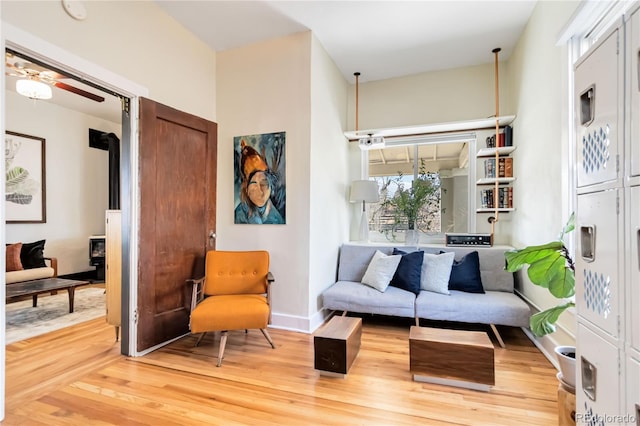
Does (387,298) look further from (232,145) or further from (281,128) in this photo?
(232,145)

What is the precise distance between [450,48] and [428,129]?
91 cm

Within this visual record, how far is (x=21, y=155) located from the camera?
15.3 feet

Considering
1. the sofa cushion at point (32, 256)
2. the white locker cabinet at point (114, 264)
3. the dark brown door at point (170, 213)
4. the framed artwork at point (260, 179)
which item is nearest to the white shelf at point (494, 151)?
the framed artwork at point (260, 179)

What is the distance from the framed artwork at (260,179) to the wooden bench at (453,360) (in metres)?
1.73

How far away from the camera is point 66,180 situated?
17.2 ft

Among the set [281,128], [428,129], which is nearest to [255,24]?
[281,128]

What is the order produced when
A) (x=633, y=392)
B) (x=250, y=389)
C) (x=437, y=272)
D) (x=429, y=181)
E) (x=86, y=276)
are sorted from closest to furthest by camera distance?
(x=633, y=392), (x=250, y=389), (x=437, y=272), (x=429, y=181), (x=86, y=276)

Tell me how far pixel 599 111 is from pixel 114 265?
3.43 m

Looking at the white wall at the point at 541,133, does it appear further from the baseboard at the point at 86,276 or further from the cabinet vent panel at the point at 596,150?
the baseboard at the point at 86,276

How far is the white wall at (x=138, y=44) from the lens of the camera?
198cm

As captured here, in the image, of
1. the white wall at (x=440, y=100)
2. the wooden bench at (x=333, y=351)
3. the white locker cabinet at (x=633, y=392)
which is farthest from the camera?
the white wall at (x=440, y=100)

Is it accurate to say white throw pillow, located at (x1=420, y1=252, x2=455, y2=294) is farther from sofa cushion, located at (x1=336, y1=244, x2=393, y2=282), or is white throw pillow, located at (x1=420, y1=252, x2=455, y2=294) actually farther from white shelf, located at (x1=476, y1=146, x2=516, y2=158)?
white shelf, located at (x1=476, y1=146, x2=516, y2=158)

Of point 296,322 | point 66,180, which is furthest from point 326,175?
point 66,180

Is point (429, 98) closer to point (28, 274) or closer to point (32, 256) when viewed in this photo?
point (28, 274)
